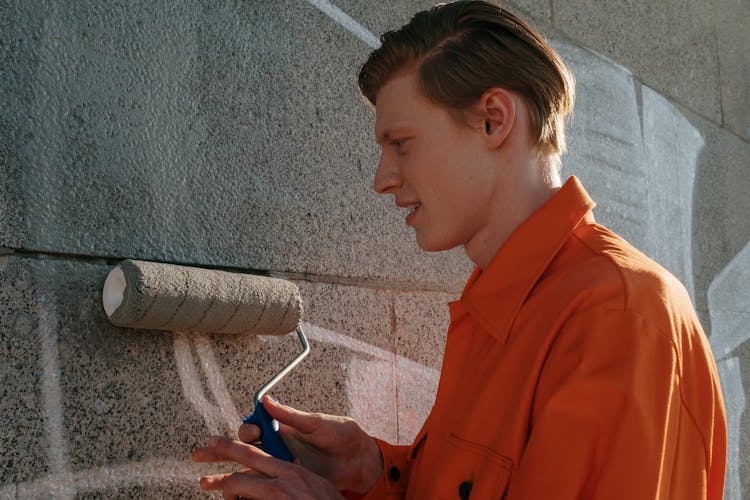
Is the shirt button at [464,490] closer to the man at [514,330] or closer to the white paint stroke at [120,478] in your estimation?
the man at [514,330]

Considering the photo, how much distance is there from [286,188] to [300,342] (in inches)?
14.2

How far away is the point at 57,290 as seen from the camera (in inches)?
60.5

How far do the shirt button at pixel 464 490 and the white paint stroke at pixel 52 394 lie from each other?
2.32 feet

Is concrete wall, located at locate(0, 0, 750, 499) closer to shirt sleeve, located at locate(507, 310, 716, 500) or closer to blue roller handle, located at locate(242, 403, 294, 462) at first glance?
blue roller handle, located at locate(242, 403, 294, 462)

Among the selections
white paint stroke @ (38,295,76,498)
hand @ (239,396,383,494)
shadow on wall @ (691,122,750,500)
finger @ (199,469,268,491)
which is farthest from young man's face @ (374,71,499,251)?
shadow on wall @ (691,122,750,500)

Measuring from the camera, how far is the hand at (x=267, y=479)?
136cm

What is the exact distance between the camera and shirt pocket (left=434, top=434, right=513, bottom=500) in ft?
4.12

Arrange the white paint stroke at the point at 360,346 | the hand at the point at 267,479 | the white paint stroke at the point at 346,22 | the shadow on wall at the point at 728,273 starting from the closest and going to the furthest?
the hand at the point at 267,479 → the white paint stroke at the point at 360,346 → the white paint stroke at the point at 346,22 → the shadow on wall at the point at 728,273

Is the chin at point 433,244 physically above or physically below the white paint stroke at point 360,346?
above

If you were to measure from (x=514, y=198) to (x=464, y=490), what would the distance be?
0.54m

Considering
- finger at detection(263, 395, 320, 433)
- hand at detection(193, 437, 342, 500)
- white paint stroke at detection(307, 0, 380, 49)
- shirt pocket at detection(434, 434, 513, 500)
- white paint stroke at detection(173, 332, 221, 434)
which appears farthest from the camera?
white paint stroke at detection(307, 0, 380, 49)

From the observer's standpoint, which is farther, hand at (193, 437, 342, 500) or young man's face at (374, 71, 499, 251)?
young man's face at (374, 71, 499, 251)

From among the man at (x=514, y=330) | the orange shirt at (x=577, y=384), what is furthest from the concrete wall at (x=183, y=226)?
the orange shirt at (x=577, y=384)

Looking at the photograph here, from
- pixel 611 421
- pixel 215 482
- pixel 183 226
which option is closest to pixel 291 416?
pixel 215 482
